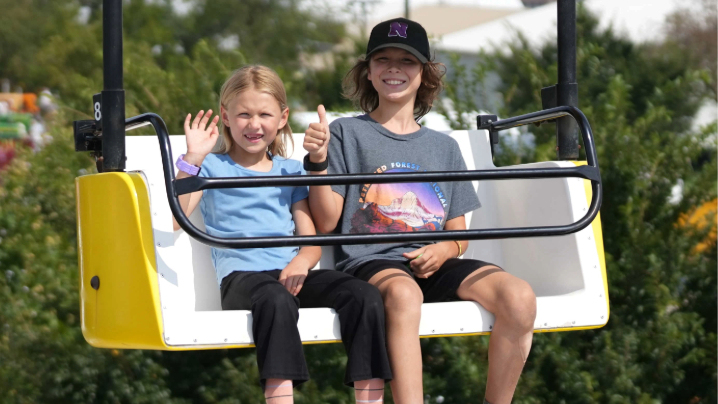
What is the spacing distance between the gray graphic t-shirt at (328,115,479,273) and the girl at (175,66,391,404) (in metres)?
0.13

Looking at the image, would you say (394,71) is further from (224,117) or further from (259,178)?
(259,178)

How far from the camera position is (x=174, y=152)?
9.12 feet

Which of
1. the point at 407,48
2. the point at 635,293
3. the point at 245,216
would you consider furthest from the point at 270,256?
the point at 635,293

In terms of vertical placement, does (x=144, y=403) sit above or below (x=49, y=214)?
below

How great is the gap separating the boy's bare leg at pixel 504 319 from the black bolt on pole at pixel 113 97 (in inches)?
41.0

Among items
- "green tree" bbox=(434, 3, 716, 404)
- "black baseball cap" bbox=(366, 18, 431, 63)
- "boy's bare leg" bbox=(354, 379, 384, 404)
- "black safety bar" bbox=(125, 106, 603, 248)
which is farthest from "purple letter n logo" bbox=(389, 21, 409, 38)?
"green tree" bbox=(434, 3, 716, 404)

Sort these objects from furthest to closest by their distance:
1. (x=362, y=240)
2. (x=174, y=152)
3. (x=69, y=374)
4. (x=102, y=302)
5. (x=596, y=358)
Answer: (x=596, y=358), (x=69, y=374), (x=174, y=152), (x=102, y=302), (x=362, y=240)

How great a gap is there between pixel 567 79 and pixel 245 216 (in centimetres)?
113

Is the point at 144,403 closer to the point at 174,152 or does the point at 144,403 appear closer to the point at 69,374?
the point at 69,374

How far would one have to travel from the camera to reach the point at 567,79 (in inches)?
113

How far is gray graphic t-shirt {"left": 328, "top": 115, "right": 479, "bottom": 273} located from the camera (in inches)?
106

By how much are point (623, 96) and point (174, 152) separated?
2540 millimetres

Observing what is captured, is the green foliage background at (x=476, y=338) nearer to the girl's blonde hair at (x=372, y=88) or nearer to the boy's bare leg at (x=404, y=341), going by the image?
the girl's blonde hair at (x=372, y=88)

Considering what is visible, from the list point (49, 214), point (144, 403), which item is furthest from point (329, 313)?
point (49, 214)
